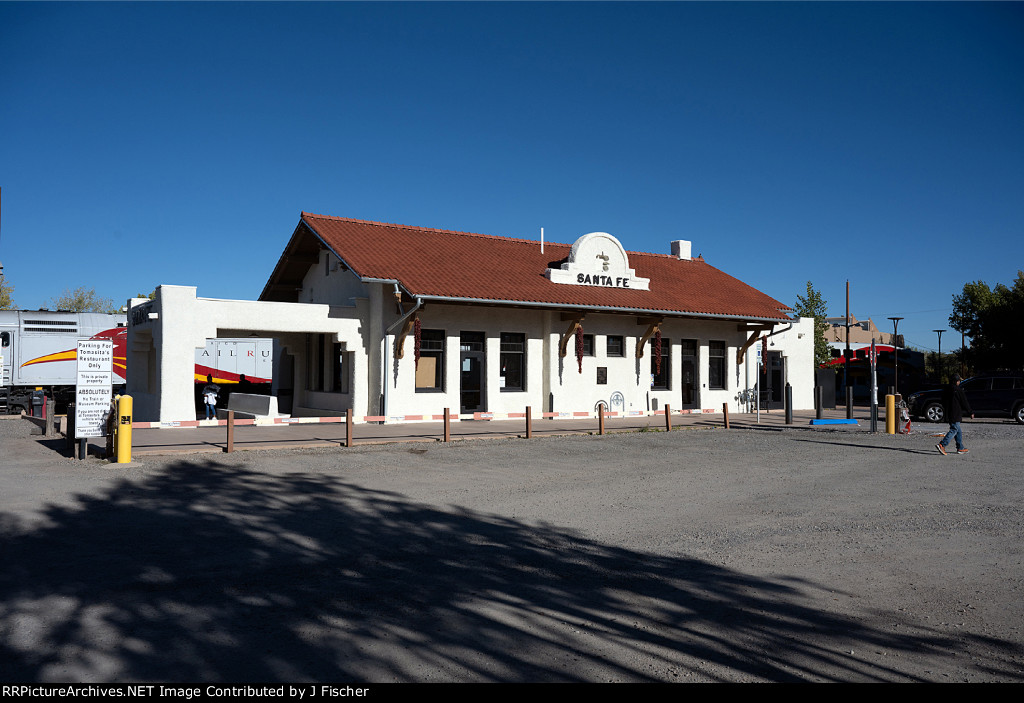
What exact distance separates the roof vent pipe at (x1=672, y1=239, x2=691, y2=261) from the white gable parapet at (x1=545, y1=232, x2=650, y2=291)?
6519 millimetres

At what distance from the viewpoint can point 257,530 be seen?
8.14 m

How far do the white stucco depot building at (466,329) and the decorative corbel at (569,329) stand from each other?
0.05 meters

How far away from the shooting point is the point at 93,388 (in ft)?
46.2

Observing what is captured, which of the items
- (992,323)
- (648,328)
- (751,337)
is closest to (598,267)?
(648,328)

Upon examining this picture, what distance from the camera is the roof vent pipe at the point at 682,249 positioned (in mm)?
32469

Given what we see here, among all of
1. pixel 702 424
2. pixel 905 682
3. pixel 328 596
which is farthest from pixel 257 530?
pixel 702 424

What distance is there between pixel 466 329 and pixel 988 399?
17.2 metres

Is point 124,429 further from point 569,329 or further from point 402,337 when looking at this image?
point 569,329

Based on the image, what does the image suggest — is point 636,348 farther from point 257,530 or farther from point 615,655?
→ point 615,655

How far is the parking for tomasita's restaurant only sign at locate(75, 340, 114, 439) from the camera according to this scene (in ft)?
45.5

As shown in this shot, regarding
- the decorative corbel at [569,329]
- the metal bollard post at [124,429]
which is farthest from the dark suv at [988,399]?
the metal bollard post at [124,429]

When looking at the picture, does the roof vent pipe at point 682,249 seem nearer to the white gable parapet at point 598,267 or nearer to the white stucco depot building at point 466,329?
the white stucco depot building at point 466,329

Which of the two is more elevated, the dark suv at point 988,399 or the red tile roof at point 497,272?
the red tile roof at point 497,272

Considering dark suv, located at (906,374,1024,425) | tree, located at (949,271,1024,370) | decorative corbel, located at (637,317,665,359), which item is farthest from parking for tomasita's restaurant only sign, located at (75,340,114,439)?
tree, located at (949,271,1024,370)
